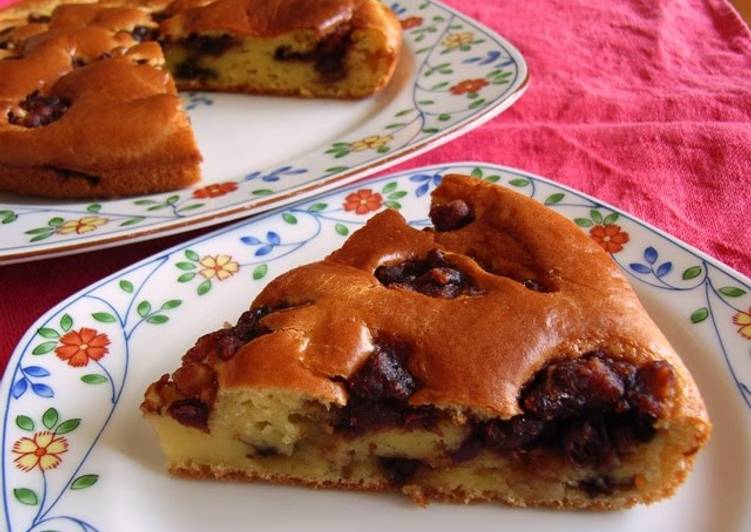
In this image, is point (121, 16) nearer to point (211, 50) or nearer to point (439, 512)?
point (211, 50)

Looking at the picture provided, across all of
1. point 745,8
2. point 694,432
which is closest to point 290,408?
point 694,432

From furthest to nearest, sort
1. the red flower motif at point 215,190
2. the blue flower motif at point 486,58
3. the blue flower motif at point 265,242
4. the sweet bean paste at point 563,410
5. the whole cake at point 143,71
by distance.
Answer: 1. the blue flower motif at point 486,58
2. the whole cake at point 143,71
3. the red flower motif at point 215,190
4. the blue flower motif at point 265,242
5. the sweet bean paste at point 563,410

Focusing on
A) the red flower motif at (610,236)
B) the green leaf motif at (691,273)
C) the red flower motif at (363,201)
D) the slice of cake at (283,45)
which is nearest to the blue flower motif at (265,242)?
the red flower motif at (363,201)

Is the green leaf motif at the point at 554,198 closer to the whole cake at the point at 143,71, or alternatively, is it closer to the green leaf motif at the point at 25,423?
the whole cake at the point at 143,71

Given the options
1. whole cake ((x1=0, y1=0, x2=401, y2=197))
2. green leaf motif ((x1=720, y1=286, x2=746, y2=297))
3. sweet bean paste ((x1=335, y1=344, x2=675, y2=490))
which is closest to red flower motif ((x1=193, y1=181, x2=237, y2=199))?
whole cake ((x1=0, y1=0, x2=401, y2=197))

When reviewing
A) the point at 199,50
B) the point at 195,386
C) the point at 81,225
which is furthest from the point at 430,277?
the point at 199,50

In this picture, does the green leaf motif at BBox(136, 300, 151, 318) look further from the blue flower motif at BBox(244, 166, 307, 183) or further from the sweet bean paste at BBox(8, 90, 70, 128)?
the sweet bean paste at BBox(8, 90, 70, 128)

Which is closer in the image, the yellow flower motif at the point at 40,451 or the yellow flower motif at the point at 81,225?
the yellow flower motif at the point at 40,451
